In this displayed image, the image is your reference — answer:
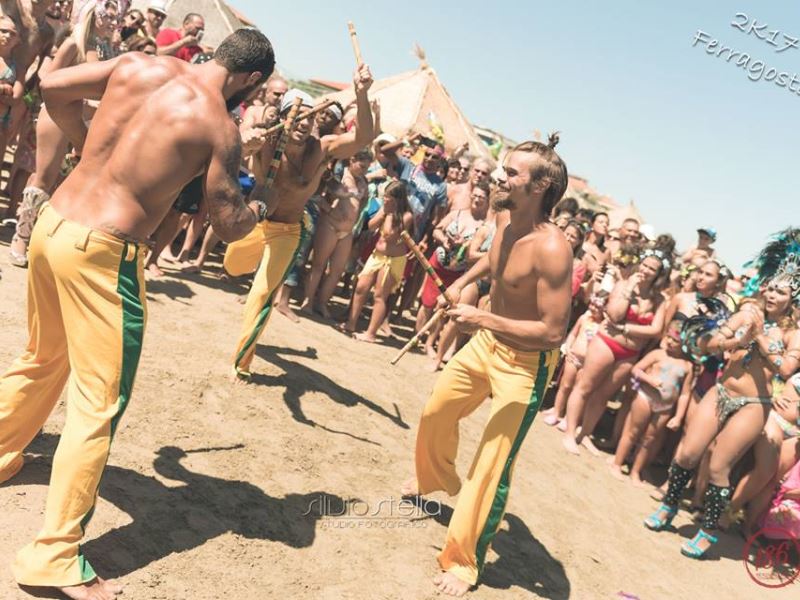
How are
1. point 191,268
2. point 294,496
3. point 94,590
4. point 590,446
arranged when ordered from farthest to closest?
point 191,268, point 590,446, point 294,496, point 94,590

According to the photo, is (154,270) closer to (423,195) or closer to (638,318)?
(423,195)

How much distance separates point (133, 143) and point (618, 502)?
5.13m

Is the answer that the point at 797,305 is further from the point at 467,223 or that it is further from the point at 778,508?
the point at 467,223

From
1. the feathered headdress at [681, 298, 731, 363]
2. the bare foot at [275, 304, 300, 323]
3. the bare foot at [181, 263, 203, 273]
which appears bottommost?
the bare foot at [275, 304, 300, 323]

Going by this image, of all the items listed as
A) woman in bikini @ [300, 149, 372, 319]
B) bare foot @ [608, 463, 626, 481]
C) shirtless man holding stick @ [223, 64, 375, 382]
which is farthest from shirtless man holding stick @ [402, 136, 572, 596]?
woman in bikini @ [300, 149, 372, 319]

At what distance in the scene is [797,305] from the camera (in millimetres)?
5680

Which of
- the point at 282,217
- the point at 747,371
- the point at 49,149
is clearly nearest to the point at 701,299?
the point at 747,371

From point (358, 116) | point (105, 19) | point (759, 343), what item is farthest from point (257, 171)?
point (759, 343)

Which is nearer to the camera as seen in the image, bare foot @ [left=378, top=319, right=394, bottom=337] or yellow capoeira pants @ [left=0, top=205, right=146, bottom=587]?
yellow capoeira pants @ [left=0, top=205, right=146, bottom=587]

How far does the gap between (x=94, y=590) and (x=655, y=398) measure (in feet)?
17.8

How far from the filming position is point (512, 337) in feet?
12.1

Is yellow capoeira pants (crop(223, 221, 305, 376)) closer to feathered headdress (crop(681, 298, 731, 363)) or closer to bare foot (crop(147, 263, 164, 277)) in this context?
bare foot (crop(147, 263, 164, 277))

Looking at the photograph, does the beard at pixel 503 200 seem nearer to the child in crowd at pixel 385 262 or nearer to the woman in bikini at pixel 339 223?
the child in crowd at pixel 385 262

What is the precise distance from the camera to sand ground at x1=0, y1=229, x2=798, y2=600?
3328 mm
